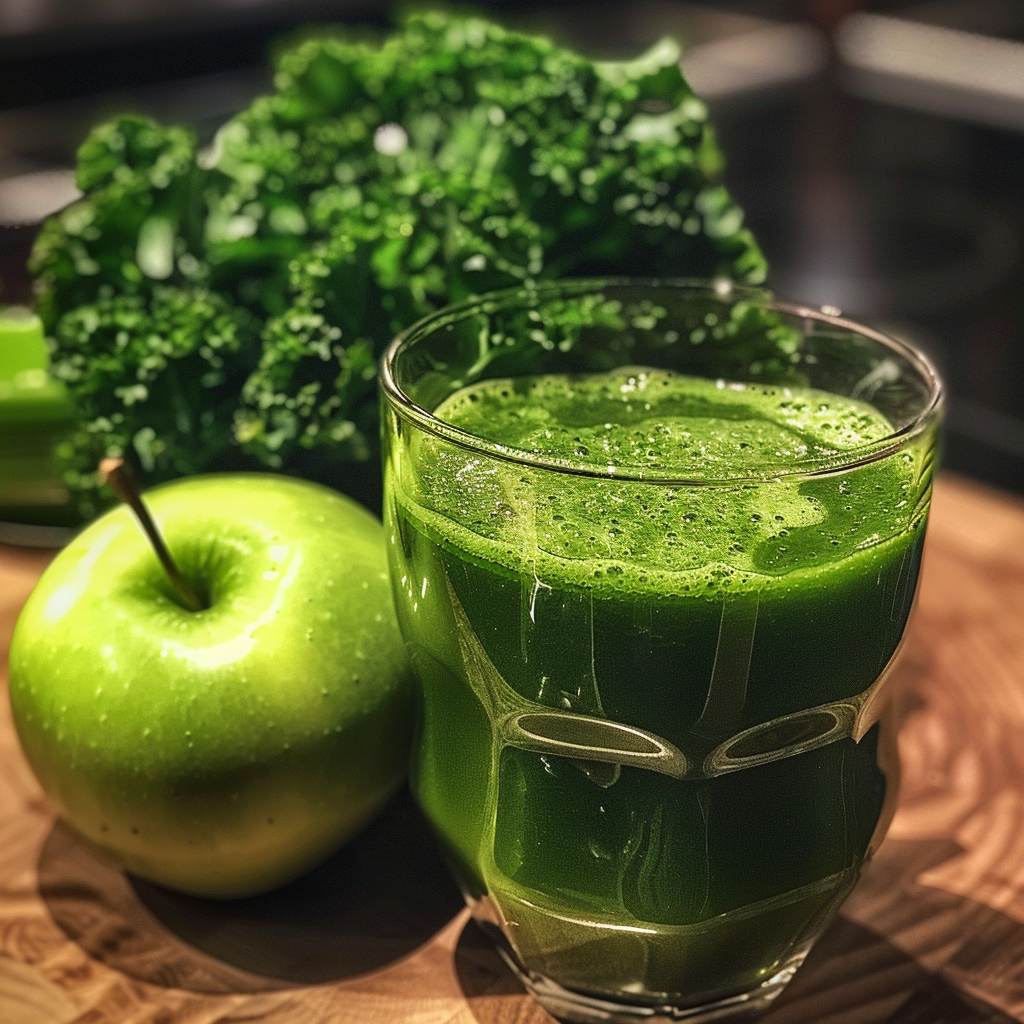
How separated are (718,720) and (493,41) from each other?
2.07 feet

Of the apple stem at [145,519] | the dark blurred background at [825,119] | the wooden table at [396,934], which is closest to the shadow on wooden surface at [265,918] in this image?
the wooden table at [396,934]

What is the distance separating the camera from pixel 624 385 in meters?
0.78

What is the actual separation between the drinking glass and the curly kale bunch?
0.15 m

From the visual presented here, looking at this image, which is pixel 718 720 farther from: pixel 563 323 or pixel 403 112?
pixel 403 112

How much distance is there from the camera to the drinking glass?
0.58m

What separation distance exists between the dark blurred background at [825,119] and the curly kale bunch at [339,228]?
95cm

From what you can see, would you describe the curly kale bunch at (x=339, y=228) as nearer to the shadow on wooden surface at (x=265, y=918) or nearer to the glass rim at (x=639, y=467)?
the glass rim at (x=639, y=467)

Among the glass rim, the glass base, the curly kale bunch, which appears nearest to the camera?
the glass rim

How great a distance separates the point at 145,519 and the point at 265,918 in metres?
0.27

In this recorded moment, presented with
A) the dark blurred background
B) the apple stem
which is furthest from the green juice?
the dark blurred background

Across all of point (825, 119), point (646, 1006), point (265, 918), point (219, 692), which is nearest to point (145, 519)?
point (219, 692)

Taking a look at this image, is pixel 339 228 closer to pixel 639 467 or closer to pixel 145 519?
pixel 145 519

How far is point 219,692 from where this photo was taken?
709 millimetres

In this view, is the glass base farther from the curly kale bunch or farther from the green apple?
the curly kale bunch
